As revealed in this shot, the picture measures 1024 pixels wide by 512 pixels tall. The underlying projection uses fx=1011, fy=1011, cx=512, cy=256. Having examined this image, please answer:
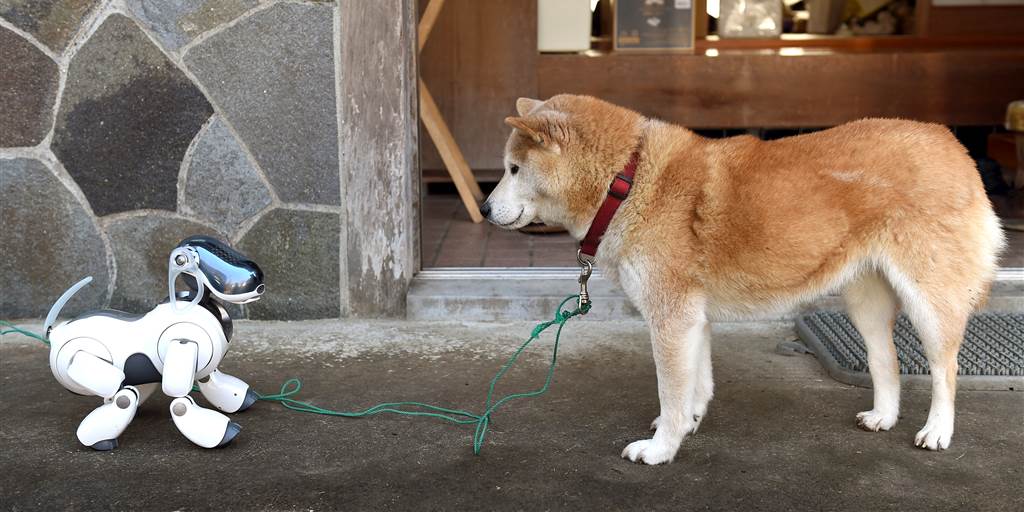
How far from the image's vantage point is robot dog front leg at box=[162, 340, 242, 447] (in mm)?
3344

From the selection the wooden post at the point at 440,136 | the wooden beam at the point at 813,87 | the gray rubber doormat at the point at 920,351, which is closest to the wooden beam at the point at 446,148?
the wooden post at the point at 440,136

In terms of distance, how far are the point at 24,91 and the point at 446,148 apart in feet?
8.35

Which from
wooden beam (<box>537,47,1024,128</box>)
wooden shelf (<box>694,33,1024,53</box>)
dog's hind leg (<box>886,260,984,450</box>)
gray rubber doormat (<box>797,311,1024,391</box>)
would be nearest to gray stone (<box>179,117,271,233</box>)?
gray rubber doormat (<box>797,311,1024,391</box>)

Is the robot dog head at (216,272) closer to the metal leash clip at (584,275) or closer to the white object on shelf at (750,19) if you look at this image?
the metal leash clip at (584,275)

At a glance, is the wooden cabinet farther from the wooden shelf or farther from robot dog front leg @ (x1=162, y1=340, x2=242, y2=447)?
robot dog front leg @ (x1=162, y1=340, x2=242, y2=447)

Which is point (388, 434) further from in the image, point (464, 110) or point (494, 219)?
point (464, 110)

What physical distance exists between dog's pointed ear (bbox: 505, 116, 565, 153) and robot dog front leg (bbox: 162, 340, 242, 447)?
1324mm

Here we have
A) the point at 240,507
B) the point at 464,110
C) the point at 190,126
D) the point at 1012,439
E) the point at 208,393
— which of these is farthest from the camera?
the point at 464,110

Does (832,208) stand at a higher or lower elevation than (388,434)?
higher

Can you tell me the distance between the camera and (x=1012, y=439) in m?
3.47

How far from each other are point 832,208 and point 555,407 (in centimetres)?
128

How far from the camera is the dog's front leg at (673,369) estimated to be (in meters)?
3.28

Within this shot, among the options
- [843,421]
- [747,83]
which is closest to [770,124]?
[747,83]

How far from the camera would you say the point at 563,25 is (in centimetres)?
746
